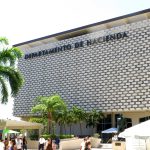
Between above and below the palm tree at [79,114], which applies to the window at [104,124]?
below

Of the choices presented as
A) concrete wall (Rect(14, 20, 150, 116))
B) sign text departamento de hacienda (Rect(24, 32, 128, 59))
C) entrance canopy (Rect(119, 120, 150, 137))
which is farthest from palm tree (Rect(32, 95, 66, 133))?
entrance canopy (Rect(119, 120, 150, 137))

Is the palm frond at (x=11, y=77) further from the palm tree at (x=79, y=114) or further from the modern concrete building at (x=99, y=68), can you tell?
the palm tree at (x=79, y=114)

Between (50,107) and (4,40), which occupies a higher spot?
(4,40)

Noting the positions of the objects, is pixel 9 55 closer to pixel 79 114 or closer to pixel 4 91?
pixel 4 91

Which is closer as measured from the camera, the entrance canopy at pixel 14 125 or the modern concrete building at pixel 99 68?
the entrance canopy at pixel 14 125

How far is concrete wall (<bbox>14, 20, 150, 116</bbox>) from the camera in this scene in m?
49.1

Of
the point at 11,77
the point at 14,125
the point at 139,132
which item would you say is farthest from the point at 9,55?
the point at 139,132

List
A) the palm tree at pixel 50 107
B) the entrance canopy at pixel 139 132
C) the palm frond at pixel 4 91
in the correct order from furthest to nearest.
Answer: the palm tree at pixel 50 107, the palm frond at pixel 4 91, the entrance canopy at pixel 139 132

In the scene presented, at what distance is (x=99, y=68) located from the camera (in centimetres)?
5338

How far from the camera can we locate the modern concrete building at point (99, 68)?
49.2 meters

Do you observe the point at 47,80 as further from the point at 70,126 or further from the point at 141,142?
the point at 141,142

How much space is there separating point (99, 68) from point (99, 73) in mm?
767

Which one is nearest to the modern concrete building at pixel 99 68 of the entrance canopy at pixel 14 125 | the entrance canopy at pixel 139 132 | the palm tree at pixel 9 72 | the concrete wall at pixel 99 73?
the concrete wall at pixel 99 73

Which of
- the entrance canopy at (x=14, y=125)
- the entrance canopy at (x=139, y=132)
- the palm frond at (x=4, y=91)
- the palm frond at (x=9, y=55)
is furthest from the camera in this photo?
the entrance canopy at (x=14, y=125)
